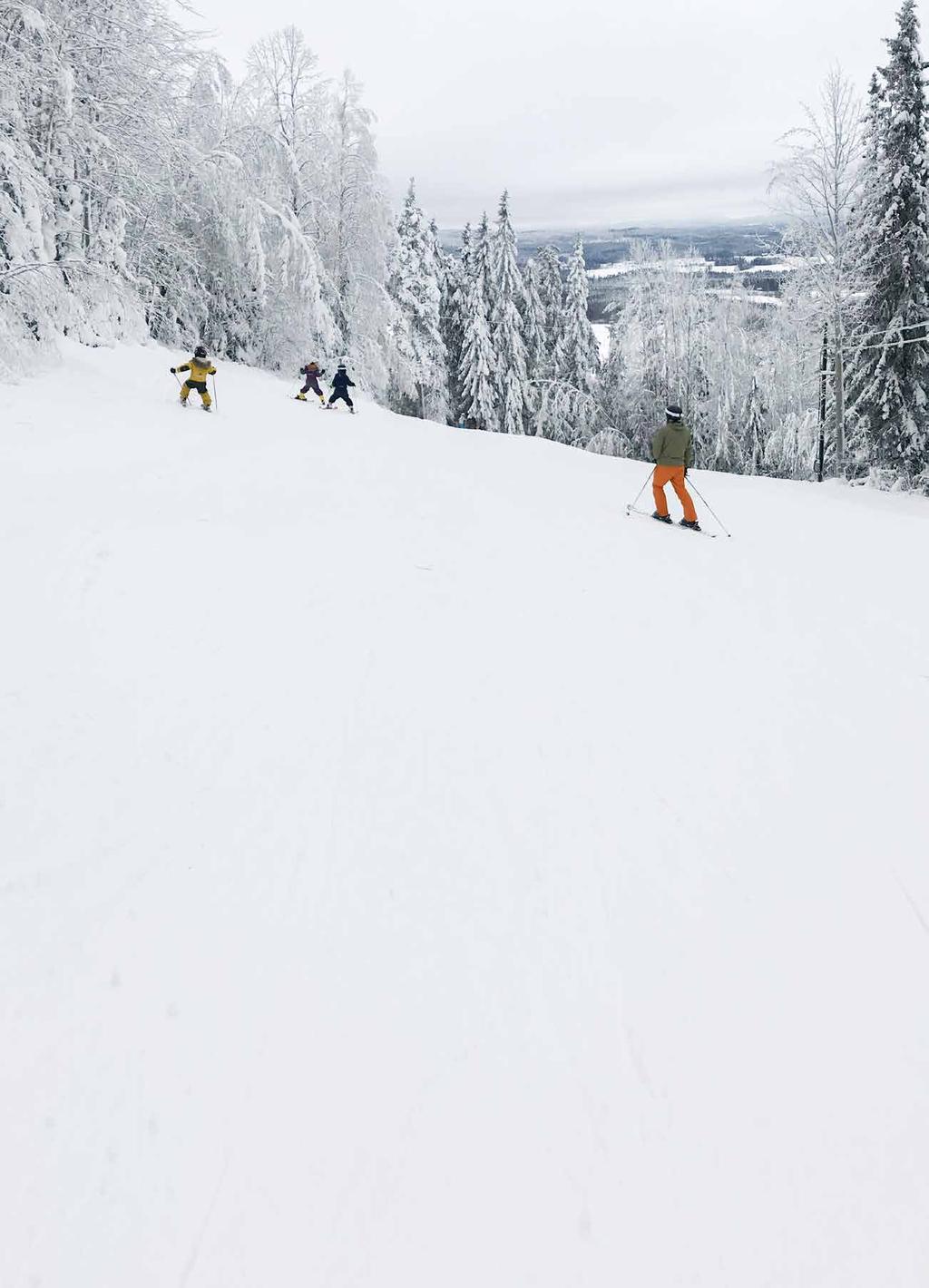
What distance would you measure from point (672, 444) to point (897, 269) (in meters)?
15.1

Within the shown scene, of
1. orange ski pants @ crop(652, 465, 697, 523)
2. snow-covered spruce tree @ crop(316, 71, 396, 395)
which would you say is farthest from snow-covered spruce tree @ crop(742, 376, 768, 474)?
orange ski pants @ crop(652, 465, 697, 523)

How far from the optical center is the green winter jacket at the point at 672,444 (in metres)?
10.5

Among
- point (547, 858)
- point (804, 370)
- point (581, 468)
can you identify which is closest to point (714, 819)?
point (547, 858)

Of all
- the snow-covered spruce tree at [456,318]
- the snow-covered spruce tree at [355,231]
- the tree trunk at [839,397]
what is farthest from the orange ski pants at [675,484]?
the snow-covered spruce tree at [456,318]

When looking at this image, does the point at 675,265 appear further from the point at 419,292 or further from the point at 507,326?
the point at 419,292

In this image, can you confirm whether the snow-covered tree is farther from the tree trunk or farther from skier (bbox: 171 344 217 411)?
skier (bbox: 171 344 217 411)

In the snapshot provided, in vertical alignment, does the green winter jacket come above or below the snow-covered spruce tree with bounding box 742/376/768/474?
below

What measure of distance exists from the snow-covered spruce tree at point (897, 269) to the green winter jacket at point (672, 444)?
12.5 m

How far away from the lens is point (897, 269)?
20.5 meters

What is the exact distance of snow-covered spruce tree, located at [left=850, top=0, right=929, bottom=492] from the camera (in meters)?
19.8

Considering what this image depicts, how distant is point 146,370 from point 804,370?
29.3 m

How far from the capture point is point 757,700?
5.54 metres

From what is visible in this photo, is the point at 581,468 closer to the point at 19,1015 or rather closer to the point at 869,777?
the point at 869,777

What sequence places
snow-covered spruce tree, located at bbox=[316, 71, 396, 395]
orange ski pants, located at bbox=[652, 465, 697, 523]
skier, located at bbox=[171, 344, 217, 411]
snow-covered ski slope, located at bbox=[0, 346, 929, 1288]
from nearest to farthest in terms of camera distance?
1. snow-covered ski slope, located at bbox=[0, 346, 929, 1288]
2. orange ski pants, located at bbox=[652, 465, 697, 523]
3. skier, located at bbox=[171, 344, 217, 411]
4. snow-covered spruce tree, located at bbox=[316, 71, 396, 395]
